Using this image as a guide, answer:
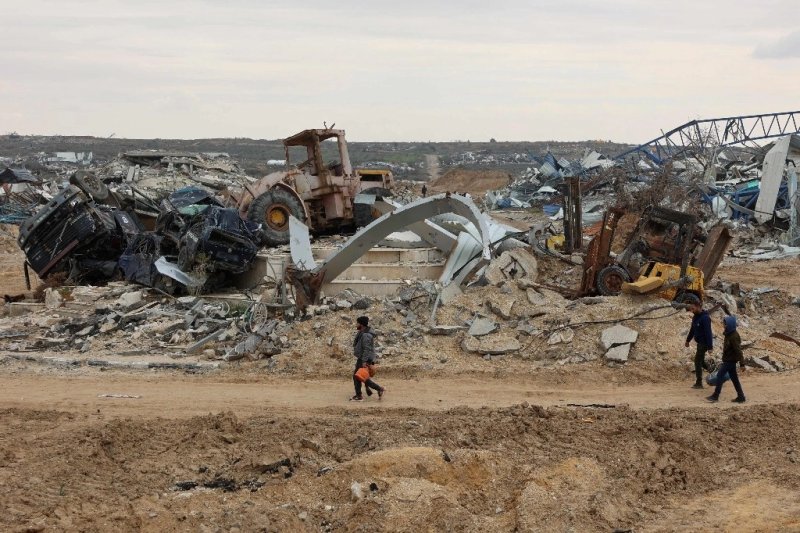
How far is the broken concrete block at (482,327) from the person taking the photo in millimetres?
11797

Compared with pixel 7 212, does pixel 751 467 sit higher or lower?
lower

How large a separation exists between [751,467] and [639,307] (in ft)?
14.8

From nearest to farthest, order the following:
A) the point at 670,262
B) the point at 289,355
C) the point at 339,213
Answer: the point at 289,355
the point at 670,262
the point at 339,213

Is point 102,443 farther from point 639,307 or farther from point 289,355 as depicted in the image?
point 639,307

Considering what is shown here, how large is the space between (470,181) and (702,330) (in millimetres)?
41880

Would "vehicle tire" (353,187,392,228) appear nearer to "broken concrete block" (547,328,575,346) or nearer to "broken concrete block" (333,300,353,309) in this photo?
"broken concrete block" (333,300,353,309)

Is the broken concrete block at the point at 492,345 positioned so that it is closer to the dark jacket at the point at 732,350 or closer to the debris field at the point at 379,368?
the debris field at the point at 379,368

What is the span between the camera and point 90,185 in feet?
53.9

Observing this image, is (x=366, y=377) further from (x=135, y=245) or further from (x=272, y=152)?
(x=272, y=152)

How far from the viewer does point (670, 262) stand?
1295 cm

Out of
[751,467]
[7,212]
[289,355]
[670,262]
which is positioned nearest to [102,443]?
[289,355]

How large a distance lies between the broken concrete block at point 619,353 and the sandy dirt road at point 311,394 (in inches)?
26.2

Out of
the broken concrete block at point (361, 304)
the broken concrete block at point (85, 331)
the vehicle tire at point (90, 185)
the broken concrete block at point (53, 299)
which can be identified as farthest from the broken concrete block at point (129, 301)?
the broken concrete block at point (361, 304)

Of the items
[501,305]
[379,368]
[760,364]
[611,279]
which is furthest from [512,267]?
[760,364]
